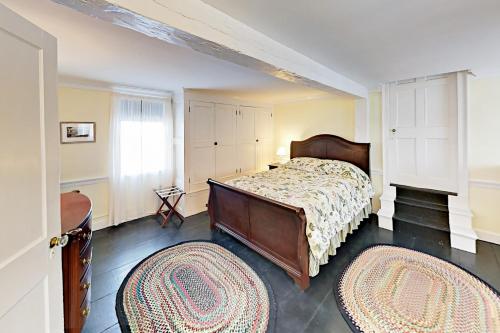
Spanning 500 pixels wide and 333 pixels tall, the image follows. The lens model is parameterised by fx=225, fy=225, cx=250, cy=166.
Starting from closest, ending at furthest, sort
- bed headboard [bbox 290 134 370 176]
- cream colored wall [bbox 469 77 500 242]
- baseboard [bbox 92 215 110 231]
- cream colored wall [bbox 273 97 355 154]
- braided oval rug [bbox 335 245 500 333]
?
braided oval rug [bbox 335 245 500 333] → cream colored wall [bbox 469 77 500 242] → baseboard [bbox 92 215 110 231] → bed headboard [bbox 290 134 370 176] → cream colored wall [bbox 273 97 355 154]

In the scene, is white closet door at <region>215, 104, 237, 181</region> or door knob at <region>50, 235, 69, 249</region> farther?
white closet door at <region>215, 104, 237, 181</region>

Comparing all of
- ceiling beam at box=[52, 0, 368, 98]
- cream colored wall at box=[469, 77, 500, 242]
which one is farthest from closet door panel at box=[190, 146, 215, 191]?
cream colored wall at box=[469, 77, 500, 242]

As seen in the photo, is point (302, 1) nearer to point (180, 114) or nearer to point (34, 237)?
point (34, 237)

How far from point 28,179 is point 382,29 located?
2289mm

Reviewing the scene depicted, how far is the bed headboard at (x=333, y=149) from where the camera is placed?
12.8ft

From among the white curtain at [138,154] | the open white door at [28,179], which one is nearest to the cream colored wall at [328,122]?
the white curtain at [138,154]

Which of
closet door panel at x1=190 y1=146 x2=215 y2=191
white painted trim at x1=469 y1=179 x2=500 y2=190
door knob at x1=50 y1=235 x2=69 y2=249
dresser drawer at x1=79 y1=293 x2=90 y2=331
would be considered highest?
closet door panel at x1=190 y1=146 x2=215 y2=191

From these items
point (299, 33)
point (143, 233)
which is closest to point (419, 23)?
point (299, 33)

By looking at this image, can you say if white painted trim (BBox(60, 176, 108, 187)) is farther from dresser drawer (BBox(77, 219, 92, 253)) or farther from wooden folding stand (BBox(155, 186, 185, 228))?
dresser drawer (BBox(77, 219, 92, 253))

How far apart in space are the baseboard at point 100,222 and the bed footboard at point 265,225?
172 centimetres

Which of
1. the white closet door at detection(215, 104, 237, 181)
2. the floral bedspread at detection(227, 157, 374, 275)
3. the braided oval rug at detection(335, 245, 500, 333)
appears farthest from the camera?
the white closet door at detection(215, 104, 237, 181)

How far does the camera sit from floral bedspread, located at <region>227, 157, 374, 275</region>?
2273 millimetres

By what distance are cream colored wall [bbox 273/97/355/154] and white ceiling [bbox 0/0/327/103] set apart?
771 mm

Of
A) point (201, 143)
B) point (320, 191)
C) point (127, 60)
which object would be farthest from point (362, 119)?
point (127, 60)
